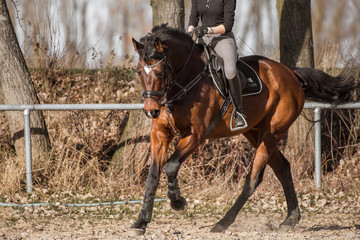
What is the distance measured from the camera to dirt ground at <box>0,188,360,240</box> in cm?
616

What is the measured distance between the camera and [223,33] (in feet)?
20.8

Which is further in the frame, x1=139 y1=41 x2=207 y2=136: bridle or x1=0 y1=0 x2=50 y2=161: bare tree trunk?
x1=0 y1=0 x2=50 y2=161: bare tree trunk

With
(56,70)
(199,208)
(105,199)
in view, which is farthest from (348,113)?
(56,70)

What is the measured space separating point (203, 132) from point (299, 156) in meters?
3.61

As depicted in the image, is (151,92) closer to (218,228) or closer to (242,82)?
(242,82)

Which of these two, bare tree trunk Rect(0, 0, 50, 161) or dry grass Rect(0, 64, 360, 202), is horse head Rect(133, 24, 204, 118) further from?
bare tree trunk Rect(0, 0, 50, 161)

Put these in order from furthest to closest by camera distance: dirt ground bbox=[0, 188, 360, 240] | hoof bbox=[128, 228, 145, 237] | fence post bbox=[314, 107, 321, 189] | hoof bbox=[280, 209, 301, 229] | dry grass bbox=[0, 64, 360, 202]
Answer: fence post bbox=[314, 107, 321, 189], dry grass bbox=[0, 64, 360, 202], hoof bbox=[280, 209, 301, 229], dirt ground bbox=[0, 188, 360, 240], hoof bbox=[128, 228, 145, 237]

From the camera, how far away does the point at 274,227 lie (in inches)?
275

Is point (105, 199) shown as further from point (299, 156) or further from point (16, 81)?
point (299, 156)

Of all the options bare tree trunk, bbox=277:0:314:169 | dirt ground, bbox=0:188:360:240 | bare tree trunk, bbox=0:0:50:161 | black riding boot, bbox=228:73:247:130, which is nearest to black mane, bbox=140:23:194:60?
black riding boot, bbox=228:73:247:130

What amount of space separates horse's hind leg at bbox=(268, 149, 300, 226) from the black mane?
2.12 m

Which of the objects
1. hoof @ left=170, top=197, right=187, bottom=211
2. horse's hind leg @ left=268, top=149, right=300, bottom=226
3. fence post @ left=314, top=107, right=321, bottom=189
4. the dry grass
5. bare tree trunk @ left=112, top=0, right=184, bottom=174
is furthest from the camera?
bare tree trunk @ left=112, top=0, right=184, bottom=174

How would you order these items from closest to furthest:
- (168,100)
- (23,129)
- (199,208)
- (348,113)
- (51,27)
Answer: (168,100) < (199,208) < (23,129) < (348,113) < (51,27)

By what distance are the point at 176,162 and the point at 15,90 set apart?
4440 mm
